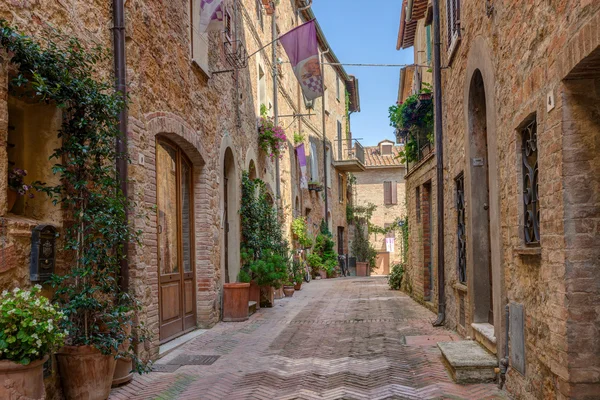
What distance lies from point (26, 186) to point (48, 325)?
46.3 inches

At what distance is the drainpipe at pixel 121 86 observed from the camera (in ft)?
17.9

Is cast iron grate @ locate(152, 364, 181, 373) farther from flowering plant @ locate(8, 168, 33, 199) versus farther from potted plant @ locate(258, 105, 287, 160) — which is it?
potted plant @ locate(258, 105, 287, 160)

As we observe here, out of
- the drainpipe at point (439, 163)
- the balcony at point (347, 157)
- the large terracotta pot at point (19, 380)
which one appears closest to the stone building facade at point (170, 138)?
the large terracotta pot at point (19, 380)

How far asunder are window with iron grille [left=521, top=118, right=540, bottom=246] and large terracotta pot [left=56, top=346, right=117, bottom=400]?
3270 millimetres

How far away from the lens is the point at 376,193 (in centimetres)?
3381

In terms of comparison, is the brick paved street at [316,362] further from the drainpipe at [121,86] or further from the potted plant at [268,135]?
the potted plant at [268,135]

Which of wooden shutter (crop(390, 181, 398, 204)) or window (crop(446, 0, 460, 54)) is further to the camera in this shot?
wooden shutter (crop(390, 181, 398, 204))

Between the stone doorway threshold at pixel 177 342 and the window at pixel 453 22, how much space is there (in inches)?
191

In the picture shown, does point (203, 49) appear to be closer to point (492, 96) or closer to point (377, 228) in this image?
point (492, 96)

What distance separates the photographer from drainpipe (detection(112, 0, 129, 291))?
5.45m

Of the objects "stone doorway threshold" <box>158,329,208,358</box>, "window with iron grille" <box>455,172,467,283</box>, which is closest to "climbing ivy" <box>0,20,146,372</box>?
"stone doorway threshold" <box>158,329,208,358</box>

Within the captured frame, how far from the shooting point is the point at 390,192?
3347 centimetres

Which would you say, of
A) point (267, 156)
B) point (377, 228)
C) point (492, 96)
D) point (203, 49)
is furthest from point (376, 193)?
point (492, 96)

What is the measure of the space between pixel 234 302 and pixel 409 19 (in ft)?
26.5
